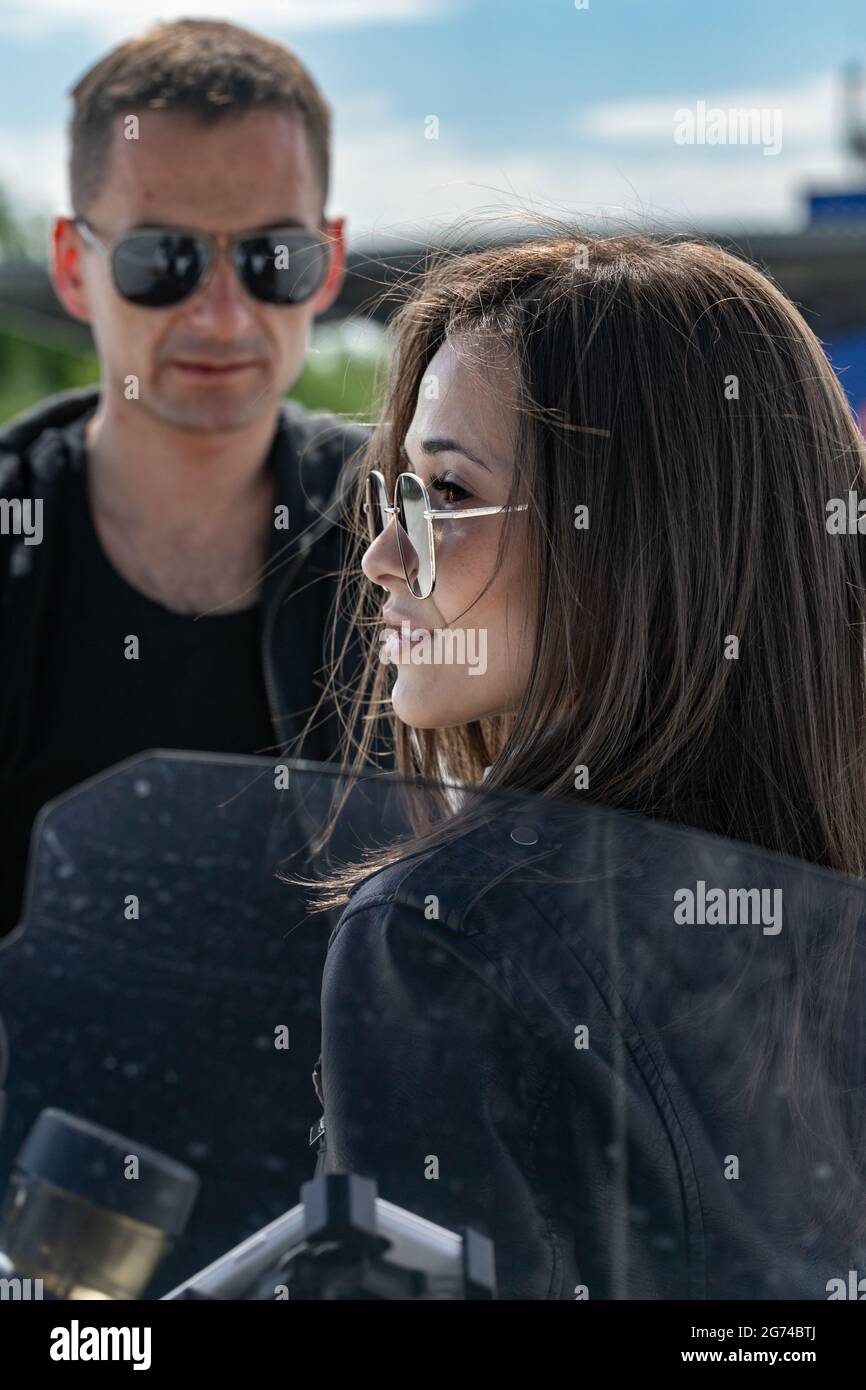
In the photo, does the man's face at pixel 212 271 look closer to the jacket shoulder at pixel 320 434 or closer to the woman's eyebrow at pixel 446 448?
the jacket shoulder at pixel 320 434

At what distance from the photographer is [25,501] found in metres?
1.79

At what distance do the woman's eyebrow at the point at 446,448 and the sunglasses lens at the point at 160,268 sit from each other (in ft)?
2.47

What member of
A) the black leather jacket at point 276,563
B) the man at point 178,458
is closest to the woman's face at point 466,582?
the black leather jacket at point 276,563

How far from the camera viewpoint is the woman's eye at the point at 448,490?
0.93 meters

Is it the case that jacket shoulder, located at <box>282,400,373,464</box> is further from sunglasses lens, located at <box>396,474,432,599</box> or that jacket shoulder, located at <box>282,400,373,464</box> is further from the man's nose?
sunglasses lens, located at <box>396,474,432,599</box>

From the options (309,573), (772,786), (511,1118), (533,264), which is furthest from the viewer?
(309,573)

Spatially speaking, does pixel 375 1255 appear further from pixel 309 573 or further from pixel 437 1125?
pixel 309 573

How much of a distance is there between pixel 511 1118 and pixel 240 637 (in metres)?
1.08

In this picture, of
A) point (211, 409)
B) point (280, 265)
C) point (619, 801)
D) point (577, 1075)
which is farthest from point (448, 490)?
point (211, 409)

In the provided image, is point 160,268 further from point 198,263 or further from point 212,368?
point 212,368

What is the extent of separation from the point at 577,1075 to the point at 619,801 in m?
0.17

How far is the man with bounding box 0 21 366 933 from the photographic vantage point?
1.64m
